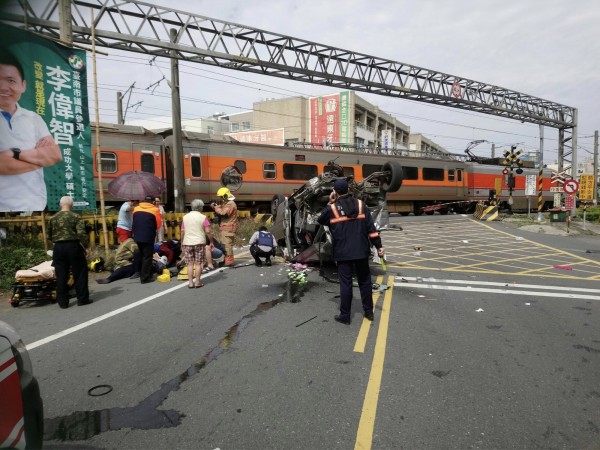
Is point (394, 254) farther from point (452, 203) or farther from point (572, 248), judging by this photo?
point (452, 203)

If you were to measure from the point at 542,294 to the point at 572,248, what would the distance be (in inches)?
285

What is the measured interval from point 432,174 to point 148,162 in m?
17.0

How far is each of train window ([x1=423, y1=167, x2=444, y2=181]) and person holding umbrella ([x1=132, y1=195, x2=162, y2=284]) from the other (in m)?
19.7

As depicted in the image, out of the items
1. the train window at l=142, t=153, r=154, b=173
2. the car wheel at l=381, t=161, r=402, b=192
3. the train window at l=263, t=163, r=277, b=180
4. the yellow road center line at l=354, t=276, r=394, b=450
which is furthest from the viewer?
the train window at l=263, t=163, r=277, b=180

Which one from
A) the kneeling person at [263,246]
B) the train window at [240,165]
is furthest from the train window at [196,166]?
the kneeling person at [263,246]

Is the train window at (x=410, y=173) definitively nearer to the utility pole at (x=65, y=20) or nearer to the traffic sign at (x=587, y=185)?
the utility pole at (x=65, y=20)

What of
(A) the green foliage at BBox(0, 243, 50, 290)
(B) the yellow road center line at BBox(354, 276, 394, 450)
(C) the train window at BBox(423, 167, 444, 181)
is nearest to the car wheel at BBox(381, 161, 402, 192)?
(B) the yellow road center line at BBox(354, 276, 394, 450)

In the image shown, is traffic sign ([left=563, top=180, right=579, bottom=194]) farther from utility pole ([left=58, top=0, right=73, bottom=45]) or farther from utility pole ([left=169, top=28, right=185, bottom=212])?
utility pole ([left=58, top=0, right=73, bottom=45])

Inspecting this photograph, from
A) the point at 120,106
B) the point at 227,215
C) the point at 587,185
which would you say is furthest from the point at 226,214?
the point at 587,185

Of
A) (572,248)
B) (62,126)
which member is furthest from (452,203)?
(62,126)

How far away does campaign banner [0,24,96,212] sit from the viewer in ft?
25.5

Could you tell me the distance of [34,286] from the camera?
6.22m

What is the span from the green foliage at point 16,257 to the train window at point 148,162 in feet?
20.9

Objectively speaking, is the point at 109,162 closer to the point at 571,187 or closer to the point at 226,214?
the point at 226,214
